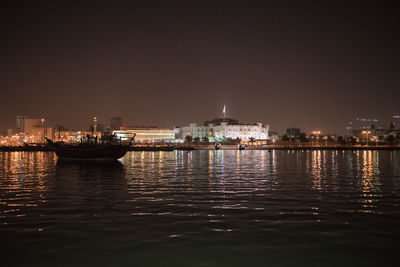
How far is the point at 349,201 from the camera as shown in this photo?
1775 centimetres

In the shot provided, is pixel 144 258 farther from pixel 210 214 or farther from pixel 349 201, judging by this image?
pixel 349 201

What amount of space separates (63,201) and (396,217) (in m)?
15.4

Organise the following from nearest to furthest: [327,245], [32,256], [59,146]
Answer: [32,256] < [327,245] < [59,146]

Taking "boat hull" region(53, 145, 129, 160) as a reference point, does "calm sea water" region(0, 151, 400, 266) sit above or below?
below

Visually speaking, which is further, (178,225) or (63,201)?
(63,201)

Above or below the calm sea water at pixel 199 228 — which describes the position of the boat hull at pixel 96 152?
above

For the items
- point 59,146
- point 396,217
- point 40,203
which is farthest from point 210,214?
point 59,146

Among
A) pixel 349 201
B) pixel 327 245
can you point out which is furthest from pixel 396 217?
pixel 327 245

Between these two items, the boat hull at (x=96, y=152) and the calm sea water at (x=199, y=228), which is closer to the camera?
the calm sea water at (x=199, y=228)

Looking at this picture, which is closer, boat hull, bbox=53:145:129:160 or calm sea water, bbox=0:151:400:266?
calm sea water, bbox=0:151:400:266

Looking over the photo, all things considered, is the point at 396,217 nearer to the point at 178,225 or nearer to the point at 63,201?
the point at 178,225

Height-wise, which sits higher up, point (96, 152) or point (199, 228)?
point (96, 152)

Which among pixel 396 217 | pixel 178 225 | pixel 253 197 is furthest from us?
pixel 253 197

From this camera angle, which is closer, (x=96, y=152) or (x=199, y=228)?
(x=199, y=228)
